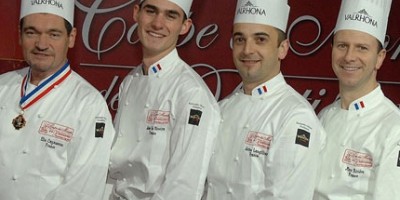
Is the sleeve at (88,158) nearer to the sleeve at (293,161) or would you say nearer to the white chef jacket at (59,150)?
the white chef jacket at (59,150)

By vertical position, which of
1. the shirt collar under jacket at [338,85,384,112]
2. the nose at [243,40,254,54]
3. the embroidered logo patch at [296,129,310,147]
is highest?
the nose at [243,40,254,54]

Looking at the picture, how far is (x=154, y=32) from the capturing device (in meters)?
3.26

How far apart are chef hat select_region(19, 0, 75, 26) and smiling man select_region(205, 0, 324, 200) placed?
664 millimetres

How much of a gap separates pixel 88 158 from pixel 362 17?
3.70ft

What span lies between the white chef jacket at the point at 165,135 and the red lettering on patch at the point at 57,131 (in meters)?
0.23

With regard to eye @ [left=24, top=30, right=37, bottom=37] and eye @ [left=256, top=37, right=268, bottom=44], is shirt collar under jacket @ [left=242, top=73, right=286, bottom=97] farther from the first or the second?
eye @ [left=24, top=30, right=37, bottom=37]

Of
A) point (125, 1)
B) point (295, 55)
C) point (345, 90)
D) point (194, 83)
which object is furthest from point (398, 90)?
point (125, 1)

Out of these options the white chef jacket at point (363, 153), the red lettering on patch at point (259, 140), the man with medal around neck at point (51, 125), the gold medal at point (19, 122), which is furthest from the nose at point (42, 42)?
the white chef jacket at point (363, 153)

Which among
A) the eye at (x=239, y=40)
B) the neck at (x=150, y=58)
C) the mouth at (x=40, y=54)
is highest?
the eye at (x=239, y=40)

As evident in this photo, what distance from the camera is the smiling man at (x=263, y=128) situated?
9.80ft

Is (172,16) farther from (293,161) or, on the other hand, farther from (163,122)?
(293,161)

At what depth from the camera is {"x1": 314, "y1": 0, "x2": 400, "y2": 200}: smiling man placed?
2934mm

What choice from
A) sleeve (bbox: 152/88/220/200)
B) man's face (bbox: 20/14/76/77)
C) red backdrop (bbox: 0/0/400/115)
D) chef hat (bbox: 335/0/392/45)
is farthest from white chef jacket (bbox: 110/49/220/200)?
red backdrop (bbox: 0/0/400/115)

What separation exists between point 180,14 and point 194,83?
295mm
